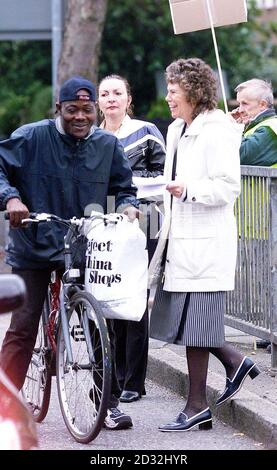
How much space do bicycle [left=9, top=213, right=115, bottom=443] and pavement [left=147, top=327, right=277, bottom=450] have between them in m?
0.85

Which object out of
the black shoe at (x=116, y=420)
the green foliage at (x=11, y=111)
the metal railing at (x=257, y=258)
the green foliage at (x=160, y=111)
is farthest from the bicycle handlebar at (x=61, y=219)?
the green foliage at (x=11, y=111)

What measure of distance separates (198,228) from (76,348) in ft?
2.85

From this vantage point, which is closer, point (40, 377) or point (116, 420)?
point (116, 420)

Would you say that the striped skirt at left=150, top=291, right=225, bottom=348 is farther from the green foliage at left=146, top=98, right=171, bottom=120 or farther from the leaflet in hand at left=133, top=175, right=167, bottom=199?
the green foliage at left=146, top=98, right=171, bottom=120

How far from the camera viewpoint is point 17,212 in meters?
6.38

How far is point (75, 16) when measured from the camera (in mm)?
16500

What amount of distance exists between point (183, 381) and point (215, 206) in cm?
154

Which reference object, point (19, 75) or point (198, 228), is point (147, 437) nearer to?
point (198, 228)

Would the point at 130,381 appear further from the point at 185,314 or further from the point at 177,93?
the point at 177,93

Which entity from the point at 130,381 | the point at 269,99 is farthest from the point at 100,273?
the point at 269,99

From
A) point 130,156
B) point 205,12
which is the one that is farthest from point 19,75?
point 130,156

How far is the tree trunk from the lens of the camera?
53.6ft

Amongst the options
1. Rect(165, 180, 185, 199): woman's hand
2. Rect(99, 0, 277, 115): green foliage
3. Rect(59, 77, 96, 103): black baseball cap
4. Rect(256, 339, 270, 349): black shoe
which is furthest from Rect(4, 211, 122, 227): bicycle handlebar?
Rect(99, 0, 277, 115): green foliage

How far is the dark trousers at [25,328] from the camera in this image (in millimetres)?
6801
